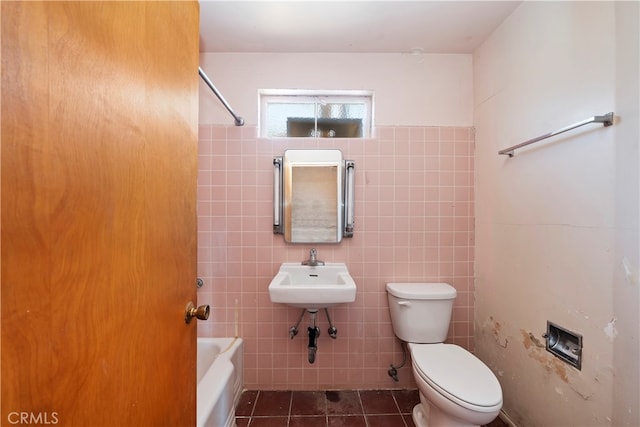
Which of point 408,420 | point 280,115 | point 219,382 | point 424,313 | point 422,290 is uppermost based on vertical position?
point 280,115

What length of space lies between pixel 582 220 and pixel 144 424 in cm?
154

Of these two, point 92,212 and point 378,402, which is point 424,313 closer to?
point 378,402

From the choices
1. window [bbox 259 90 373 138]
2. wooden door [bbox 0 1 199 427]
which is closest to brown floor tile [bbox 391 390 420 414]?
wooden door [bbox 0 1 199 427]

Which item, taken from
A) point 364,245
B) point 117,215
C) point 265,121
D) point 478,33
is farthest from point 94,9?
point 478,33

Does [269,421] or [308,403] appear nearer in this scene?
[269,421]

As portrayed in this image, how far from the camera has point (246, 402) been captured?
5.06 ft

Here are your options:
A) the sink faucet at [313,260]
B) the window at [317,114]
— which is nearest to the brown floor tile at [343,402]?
the sink faucet at [313,260]

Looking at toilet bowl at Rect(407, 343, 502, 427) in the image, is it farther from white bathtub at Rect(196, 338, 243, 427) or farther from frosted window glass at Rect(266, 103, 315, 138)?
frosted window glass at Rect(266, 103, 315, 138)

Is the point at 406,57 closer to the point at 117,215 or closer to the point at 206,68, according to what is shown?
the point at 206,68

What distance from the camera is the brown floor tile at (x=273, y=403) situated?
1469mm

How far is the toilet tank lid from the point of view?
1.49 m

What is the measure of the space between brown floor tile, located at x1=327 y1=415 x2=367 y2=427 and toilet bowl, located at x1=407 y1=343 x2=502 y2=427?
0.31 meters

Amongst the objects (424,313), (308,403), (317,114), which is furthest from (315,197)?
(308,403)

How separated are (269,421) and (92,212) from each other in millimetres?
1515
